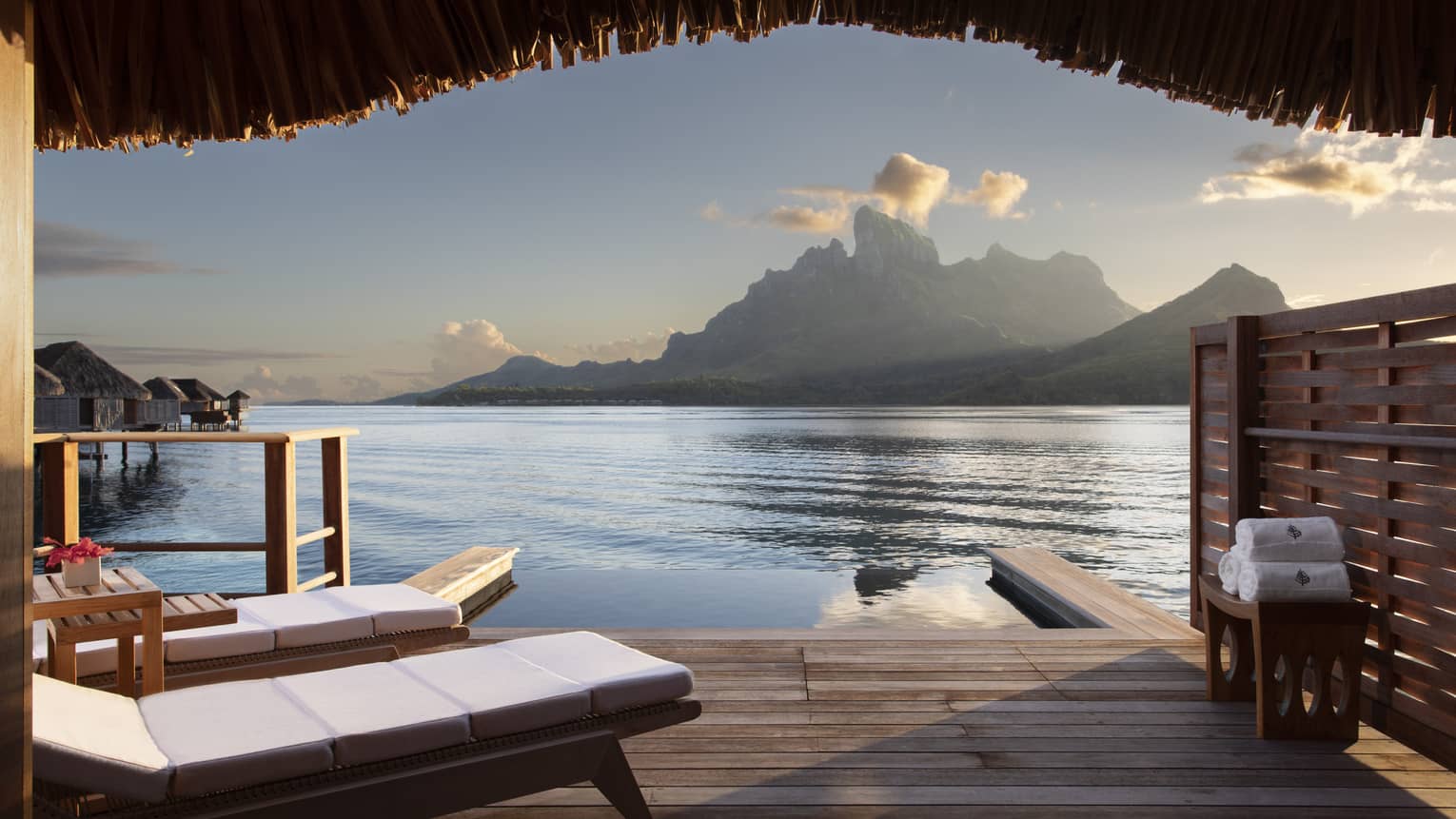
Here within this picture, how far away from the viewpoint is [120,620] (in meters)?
2.33

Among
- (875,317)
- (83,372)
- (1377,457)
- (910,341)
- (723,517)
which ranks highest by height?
(875,317)

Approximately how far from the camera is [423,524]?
56.5 ft

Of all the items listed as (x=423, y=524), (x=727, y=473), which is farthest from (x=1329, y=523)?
(x=727, y=473)

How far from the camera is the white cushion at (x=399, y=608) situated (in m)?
2.90

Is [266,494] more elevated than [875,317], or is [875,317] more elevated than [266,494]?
[875,317]

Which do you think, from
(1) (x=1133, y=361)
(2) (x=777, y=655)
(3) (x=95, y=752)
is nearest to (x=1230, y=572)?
(2) (x=777, y=655)

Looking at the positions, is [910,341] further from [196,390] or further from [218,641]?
[218,641]

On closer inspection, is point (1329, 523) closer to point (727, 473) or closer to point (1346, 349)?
point (1346, 349)

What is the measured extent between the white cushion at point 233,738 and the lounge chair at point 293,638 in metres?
0.63

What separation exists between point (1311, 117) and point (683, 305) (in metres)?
75.6

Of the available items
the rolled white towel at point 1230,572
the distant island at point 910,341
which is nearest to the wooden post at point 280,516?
the rolled white towel at point 1230,572

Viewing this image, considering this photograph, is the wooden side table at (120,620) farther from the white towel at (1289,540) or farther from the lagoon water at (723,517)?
the lagoon water at (723,517)

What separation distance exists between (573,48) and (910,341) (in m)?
72.1

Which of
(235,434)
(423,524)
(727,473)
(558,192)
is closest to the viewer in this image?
(235,434)
